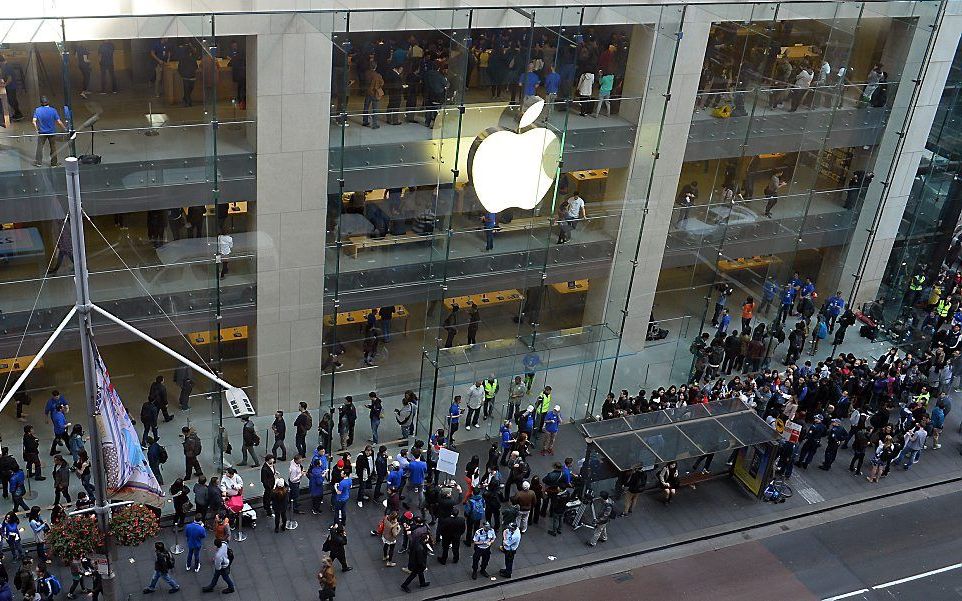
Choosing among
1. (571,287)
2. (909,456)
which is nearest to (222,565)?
(571,287)

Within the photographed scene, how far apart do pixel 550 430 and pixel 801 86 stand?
11.0 metres

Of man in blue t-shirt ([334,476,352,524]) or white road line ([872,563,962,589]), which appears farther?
white road line ([872,563,962,589])

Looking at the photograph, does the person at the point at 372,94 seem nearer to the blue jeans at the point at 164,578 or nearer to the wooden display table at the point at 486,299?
the wooden display table at the point at 486,299

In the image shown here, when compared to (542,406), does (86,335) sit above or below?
above

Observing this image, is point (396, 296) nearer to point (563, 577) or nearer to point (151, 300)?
point (151, 300)

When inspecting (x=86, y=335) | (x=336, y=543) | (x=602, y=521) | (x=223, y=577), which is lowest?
(x=223, y=577)

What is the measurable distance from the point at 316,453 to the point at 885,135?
18.6m

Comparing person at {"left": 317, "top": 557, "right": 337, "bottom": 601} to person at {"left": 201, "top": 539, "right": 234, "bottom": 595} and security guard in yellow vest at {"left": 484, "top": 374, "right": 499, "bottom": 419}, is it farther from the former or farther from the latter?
security guard in yellow vest at {"left": 484, "top": 374, "right": 499, "bottom": 419}

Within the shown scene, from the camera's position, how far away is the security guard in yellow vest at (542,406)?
24609 millimetres

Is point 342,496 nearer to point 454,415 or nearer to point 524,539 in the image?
point 524,539

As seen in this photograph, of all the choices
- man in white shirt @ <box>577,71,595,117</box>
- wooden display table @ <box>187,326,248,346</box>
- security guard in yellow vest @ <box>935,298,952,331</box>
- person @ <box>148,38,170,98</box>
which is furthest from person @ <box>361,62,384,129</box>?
security guard in yellow vest @ <box>935,298,952,331</box>

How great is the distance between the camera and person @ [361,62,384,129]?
21750mm

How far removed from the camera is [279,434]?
75.6 ft

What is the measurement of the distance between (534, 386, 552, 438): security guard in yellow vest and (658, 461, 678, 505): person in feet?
10.0
